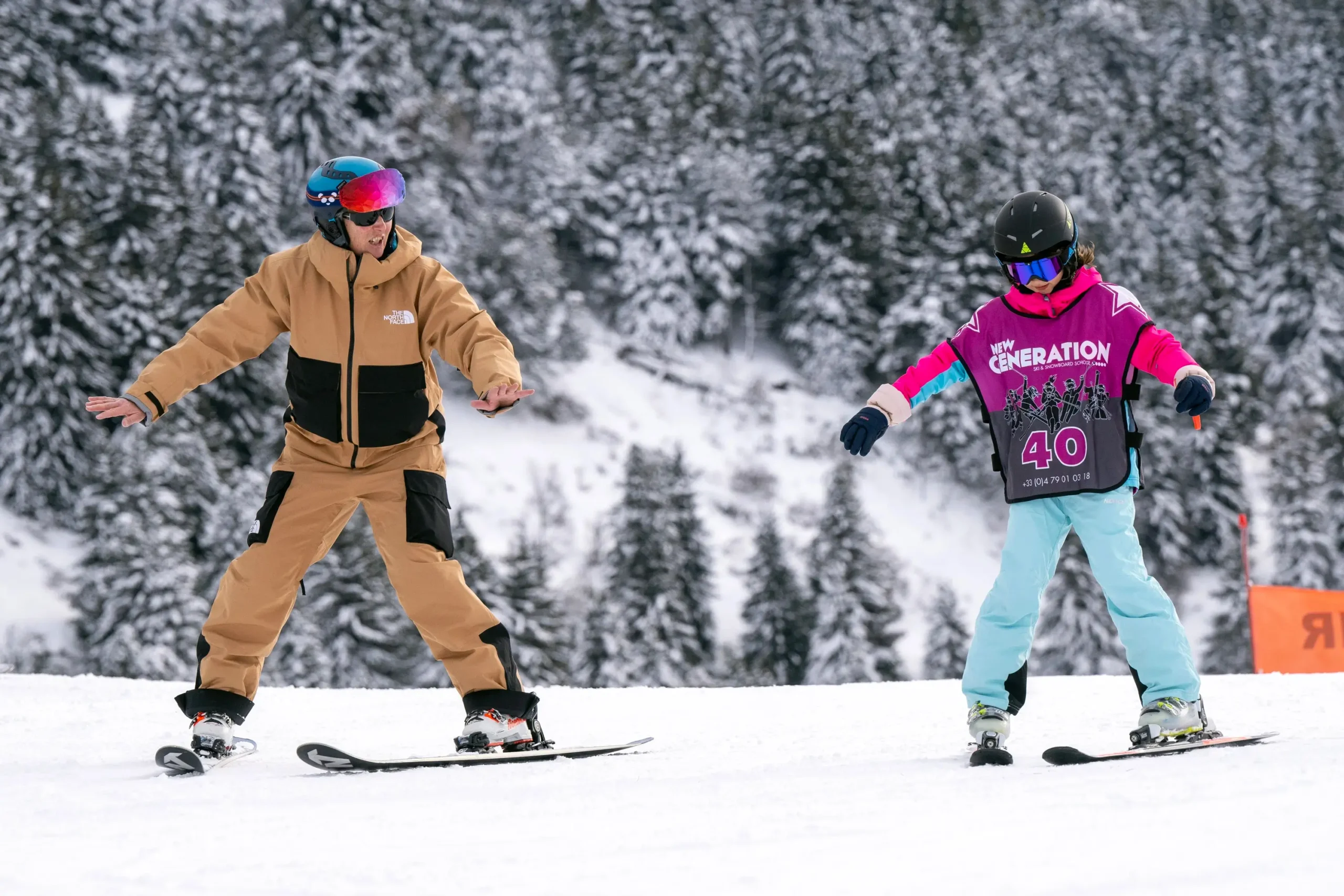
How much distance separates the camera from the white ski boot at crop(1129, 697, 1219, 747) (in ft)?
11.4

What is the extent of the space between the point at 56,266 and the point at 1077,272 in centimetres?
3167

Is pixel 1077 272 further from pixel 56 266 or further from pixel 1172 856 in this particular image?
pixel 56 266

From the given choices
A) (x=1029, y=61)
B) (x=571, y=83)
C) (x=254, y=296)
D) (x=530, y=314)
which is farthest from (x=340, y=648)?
(x=1029, y=61)

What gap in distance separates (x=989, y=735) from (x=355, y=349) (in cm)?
219

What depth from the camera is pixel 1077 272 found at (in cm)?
371

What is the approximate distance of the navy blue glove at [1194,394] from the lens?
11.0 feet

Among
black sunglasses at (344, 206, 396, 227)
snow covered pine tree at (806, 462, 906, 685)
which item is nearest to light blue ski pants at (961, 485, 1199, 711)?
black sunglasses at (344, 206, 396, 227)

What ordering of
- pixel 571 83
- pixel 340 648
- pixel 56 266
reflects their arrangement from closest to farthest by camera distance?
1. pixel 340 648
2. pixel 56 266
3. pixel 571 83

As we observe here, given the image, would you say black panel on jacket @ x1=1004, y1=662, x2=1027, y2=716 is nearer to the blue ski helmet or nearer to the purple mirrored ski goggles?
the purple mirrored ski goggles

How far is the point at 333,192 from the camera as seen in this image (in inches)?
150

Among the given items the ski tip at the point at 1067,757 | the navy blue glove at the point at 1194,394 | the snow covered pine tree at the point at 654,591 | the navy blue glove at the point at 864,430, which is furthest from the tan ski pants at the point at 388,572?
the snow covered pine tree at the point at 654,591

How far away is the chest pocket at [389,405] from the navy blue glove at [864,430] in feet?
4.28

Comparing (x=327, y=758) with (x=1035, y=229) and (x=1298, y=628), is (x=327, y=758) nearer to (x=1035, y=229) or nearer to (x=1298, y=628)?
(x=1035, y=229)

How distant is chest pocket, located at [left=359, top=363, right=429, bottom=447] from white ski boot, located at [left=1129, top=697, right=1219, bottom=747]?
2.29 m
